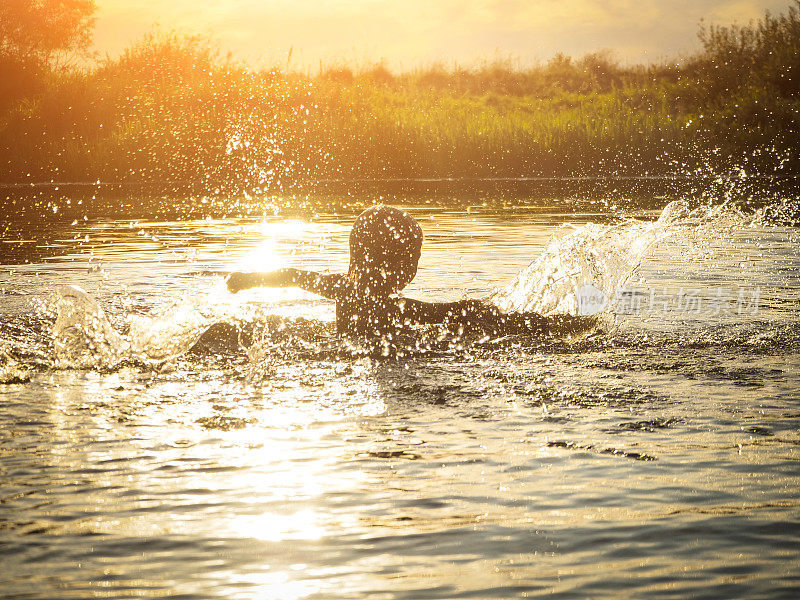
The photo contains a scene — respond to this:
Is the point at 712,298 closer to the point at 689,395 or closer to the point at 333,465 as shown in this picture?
the point at 689,395

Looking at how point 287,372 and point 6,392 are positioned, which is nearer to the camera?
point 6,392

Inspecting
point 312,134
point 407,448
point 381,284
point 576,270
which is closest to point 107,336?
point 381,284

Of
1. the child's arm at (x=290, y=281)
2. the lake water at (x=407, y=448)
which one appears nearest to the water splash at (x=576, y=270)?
the lake water at (x=407, y=448)

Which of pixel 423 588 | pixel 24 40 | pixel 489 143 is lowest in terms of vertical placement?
pixel 423 588

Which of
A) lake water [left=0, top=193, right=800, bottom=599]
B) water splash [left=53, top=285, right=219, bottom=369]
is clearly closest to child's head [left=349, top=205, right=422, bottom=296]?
lake water [left=0, top=193, right=800, bottom=599]

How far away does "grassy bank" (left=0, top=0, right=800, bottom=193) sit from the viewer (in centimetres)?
2553

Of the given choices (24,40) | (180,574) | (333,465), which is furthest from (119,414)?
(24,40)

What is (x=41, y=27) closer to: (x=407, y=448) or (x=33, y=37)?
(x=33, y=37)

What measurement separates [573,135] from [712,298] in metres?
17.0

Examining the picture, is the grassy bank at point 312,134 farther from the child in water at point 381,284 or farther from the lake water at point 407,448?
the child in water at point 381,284

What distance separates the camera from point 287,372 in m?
6.42

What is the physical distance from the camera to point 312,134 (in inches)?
1011

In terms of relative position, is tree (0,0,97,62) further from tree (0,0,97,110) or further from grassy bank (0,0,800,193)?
grassy bank (0,0,800,193)

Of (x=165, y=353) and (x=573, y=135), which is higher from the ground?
(x=573, y=135)
